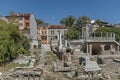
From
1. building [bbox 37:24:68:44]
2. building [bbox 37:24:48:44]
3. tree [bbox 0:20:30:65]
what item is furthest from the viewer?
building [bbox 37:24:68:44]

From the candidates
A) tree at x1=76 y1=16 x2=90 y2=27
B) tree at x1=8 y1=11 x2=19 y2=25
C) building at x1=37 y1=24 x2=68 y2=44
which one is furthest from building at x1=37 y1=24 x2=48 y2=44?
tree at x1=8 y1=11 x2=19 y2=25

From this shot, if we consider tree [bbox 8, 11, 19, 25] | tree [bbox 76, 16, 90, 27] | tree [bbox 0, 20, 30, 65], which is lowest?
tree [bbox 0, 20, 30, 65]

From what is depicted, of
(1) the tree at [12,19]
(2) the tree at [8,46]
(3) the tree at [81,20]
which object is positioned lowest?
(2) the tree at [8,46]

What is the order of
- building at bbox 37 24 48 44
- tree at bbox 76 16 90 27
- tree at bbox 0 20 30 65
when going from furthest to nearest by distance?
building at bbox 37 24 48 44 < tree at bbox 76 16 90 27 < tree at bbox 0 20 30 65

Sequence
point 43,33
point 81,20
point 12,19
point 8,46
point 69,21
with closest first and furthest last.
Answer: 1. point 8,46
2. point 12,19
3. point 43,33
4. point 81,20
5. point 69,21

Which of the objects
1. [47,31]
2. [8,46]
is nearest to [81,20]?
[47,31]

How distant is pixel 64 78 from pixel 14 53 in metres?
10.2

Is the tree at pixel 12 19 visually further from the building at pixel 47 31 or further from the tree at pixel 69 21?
the tree at pixel 69 21

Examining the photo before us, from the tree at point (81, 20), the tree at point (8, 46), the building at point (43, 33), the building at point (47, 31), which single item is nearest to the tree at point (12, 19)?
the tree at point (8, 46)

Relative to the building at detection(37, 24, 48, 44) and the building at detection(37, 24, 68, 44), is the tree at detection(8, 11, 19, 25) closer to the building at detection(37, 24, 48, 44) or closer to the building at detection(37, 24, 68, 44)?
the building at detection(37, 24, 48, 44)

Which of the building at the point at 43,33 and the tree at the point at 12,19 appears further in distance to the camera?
the building at the point at 43,33

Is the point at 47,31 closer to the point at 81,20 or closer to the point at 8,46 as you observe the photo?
the point at 81,20

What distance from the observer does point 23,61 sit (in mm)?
19062

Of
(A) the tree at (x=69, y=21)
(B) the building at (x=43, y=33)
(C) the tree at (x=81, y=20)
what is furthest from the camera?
(A) the tree at (x=69, y=21)
